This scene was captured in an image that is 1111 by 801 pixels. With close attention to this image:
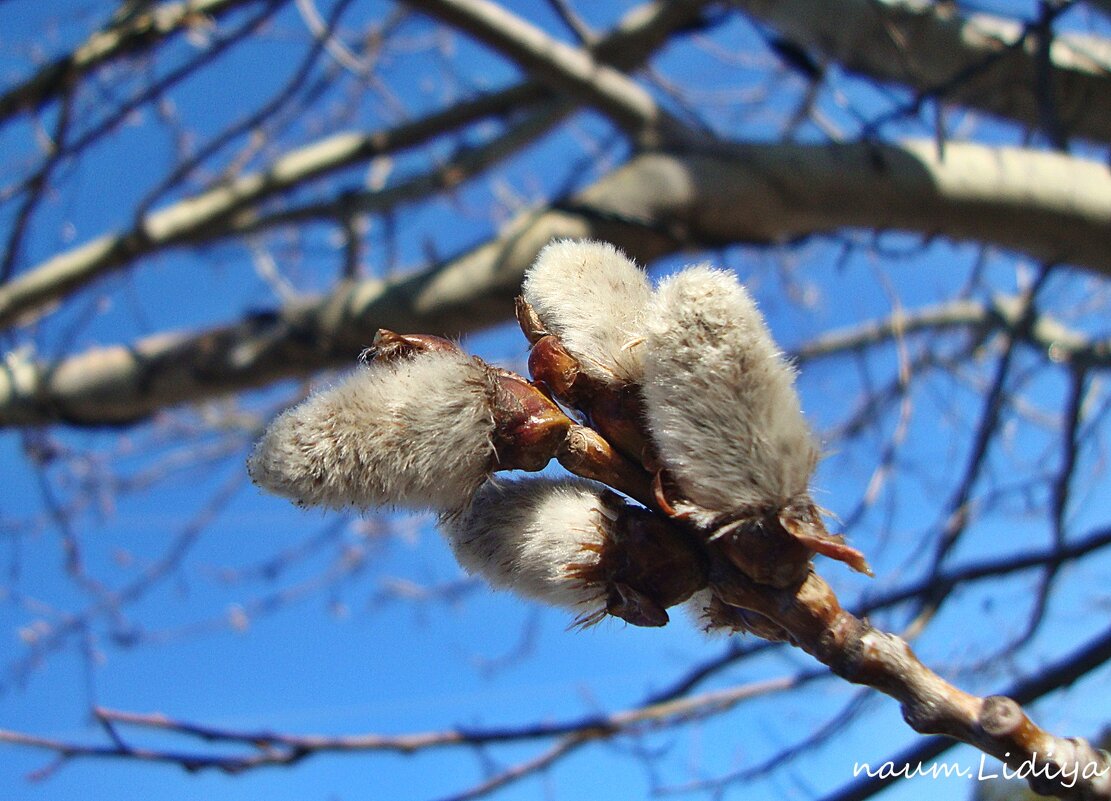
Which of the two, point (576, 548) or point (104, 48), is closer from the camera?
point (576, 548)

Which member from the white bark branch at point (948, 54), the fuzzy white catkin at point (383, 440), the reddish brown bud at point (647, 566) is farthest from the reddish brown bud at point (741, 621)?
the white bark branch at point (948, 54)

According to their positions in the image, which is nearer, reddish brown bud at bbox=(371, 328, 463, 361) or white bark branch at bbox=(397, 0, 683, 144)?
reddish brown bud at bbox=(371, 328, 463, 361)

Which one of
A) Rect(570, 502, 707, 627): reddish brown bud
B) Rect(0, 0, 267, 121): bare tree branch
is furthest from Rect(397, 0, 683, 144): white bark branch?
Rect(570, 502, 707, 627): reddish brown bud

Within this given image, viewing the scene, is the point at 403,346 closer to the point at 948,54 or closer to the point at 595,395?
the point at 595,395

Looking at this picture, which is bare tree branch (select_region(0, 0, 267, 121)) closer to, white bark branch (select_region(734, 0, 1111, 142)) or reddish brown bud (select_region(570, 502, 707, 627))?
white bark branch (select_region(734, 0, 1111, 142))

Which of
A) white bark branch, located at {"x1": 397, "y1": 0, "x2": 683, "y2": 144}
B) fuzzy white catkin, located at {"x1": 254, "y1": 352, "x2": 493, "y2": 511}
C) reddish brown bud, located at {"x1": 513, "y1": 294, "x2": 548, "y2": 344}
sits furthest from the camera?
white bark branch, located at {"x1": 397, "y1": 0, "x2": 683, "y2": 144}

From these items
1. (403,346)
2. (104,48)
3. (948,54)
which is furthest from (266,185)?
(403,346)

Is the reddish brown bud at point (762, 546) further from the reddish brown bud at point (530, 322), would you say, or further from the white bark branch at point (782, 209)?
the white bark branch at point (782, 209)
